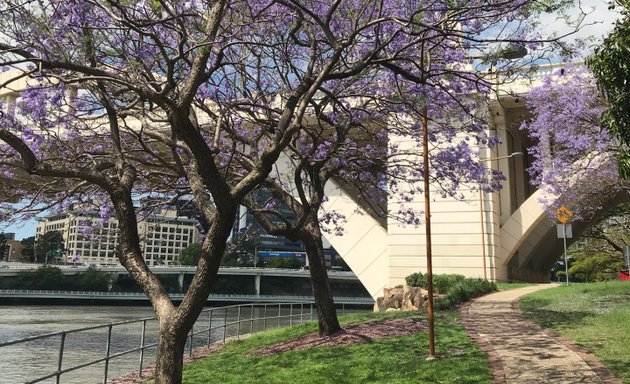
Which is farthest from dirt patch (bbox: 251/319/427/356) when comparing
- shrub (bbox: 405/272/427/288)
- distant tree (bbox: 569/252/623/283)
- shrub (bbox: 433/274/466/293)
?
distant tree (bbox: 569/252/623/283)

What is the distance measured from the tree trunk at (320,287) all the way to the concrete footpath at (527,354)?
2982mm

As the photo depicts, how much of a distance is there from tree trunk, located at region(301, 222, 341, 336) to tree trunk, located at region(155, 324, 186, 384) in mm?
5084

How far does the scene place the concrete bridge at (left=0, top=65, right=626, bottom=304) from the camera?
26.7m

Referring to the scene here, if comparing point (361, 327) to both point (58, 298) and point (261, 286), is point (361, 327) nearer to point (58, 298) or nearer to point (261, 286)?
point (58, 298)

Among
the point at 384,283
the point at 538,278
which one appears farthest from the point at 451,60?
the point at 538,278

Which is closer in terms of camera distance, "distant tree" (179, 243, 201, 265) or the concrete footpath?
the concrete footpath

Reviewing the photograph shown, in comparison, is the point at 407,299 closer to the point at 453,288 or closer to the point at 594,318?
the point at 453,288

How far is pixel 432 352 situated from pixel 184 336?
13.2 feet

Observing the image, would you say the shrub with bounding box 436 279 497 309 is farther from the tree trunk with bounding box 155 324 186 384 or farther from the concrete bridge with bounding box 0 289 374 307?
the concrete bridge with bounding box 0 289 374 307

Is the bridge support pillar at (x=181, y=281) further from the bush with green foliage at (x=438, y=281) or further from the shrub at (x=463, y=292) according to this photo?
the shrub at (x=463, y=292)

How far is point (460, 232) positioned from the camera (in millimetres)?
26906

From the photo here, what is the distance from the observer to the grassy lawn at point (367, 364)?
7623 millimetres

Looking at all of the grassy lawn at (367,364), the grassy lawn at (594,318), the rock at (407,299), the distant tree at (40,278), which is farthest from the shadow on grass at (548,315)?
the distant tree at (40,278)

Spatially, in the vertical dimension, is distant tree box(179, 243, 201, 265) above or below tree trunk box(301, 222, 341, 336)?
above
